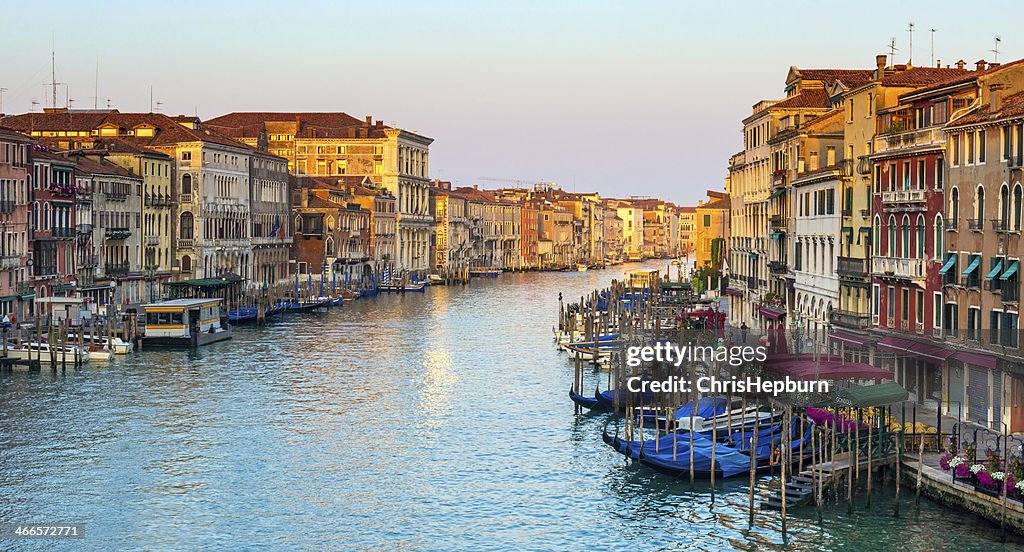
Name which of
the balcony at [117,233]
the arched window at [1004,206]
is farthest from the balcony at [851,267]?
the balcony at [117,233]

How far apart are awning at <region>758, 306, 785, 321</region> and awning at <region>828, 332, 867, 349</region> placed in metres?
7.73

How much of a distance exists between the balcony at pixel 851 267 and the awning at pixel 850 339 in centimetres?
122

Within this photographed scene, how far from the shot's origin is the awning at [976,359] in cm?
2108

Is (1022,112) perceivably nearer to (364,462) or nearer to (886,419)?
(886,419)

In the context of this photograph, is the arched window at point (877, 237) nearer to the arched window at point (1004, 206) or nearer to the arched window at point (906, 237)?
the arched window at point (906, 237)

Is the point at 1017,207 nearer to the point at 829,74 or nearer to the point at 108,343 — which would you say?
the point at 829,74

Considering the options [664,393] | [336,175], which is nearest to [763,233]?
[664,393]

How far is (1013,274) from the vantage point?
2094 centimetres

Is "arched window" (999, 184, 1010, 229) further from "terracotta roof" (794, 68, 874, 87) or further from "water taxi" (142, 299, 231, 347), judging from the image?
"water taxi" (142, 299, 231, 347)

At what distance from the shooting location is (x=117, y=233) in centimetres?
5156

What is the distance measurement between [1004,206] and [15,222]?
1161 inches

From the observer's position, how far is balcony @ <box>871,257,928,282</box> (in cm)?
2461

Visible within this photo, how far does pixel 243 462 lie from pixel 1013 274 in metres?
12.5
